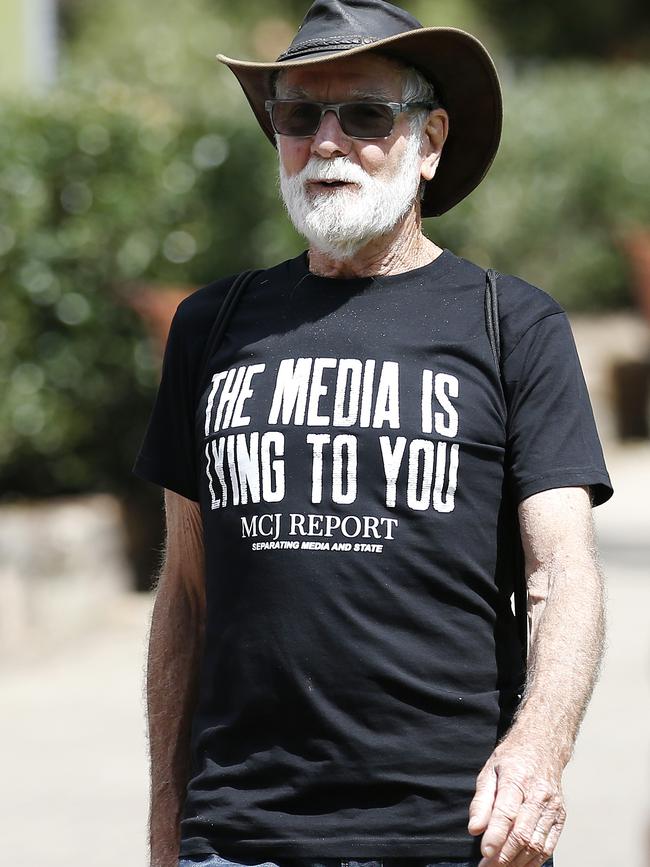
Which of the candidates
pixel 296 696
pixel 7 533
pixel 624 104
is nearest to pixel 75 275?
pixel 7 533

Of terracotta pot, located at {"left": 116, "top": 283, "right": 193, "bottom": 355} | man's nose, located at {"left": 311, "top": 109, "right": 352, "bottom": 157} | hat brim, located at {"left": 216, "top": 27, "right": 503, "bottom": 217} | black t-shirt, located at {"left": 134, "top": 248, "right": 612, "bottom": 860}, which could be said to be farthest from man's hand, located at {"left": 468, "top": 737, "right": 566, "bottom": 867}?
terracotta pot, located at {"left": 116, "top": 283, "right": 193, "bottom": 355}

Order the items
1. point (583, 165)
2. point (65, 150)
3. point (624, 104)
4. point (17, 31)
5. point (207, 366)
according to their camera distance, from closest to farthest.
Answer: point (207, 366) < point (65, 150) < point (17, 31) < point (583, 165) < point (624, 104)

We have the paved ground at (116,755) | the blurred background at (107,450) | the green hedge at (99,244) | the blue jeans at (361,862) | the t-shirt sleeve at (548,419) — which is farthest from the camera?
the green hedge at (99,244)

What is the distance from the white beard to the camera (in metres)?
2.80

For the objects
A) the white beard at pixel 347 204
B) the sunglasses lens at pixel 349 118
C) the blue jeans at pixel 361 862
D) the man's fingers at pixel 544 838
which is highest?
the sunglasses lens at pixel 349 118

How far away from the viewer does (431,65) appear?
9.47 ft

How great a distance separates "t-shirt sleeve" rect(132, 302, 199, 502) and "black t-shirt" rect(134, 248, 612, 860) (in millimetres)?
141

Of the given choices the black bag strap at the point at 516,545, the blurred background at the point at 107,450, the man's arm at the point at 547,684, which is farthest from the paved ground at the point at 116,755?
the man's arm at the point at 547,684

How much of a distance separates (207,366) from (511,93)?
1246 centimetres

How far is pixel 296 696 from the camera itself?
2570 mm

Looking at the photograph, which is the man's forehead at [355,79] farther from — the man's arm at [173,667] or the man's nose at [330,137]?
the man's arm at [173,667]

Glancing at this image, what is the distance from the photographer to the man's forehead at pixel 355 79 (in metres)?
2.82

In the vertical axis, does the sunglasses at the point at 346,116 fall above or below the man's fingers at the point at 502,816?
above

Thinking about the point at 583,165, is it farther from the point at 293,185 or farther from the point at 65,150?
the point at 293,185
